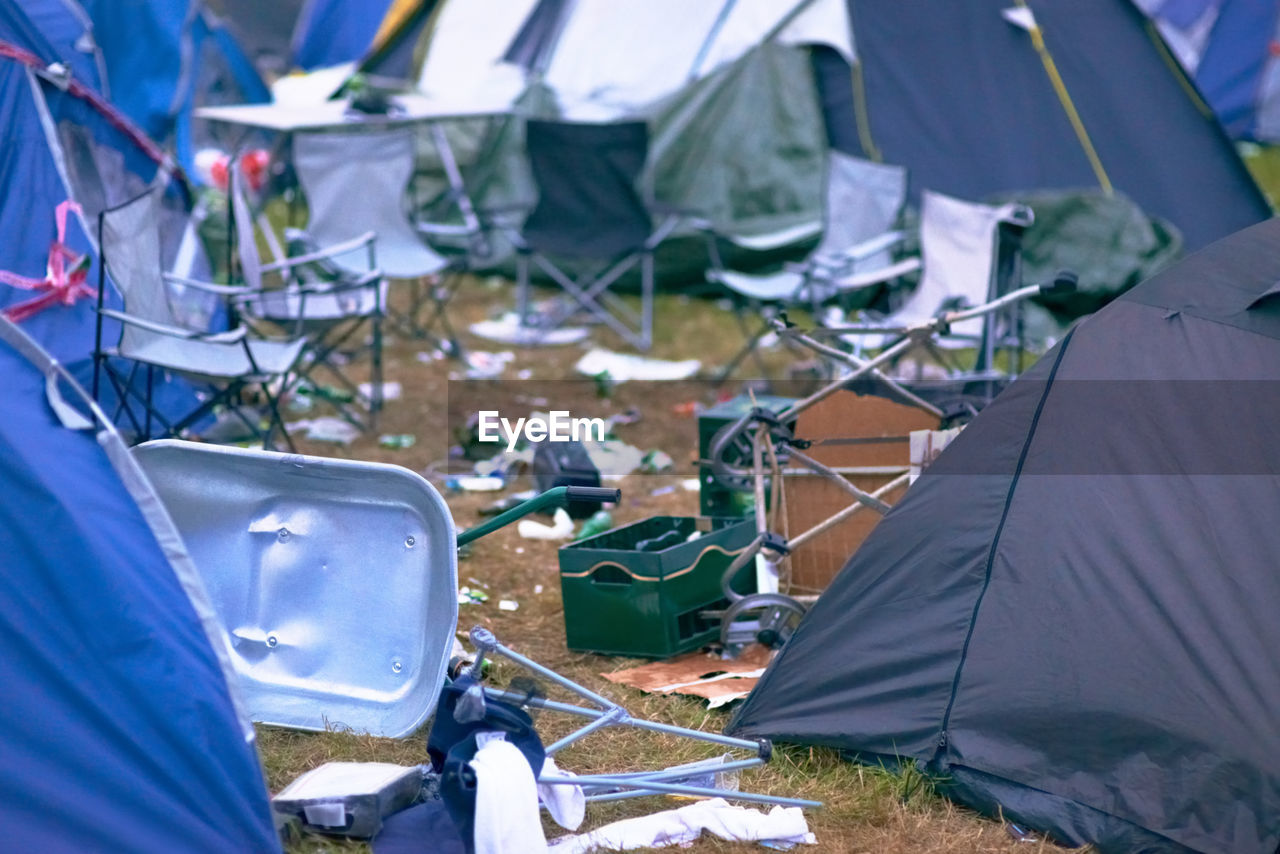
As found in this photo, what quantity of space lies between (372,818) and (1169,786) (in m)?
1.56

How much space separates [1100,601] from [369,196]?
5009mm

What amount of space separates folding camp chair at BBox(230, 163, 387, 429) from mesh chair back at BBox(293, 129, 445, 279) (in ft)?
1.01

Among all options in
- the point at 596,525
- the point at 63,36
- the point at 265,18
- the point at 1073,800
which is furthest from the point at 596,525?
the point at 265,18

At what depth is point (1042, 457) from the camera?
297 cm

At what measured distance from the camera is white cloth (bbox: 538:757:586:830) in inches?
106

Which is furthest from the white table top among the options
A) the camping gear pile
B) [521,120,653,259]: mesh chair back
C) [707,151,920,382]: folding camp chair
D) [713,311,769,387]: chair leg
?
[713,311,769,387]: chair leg

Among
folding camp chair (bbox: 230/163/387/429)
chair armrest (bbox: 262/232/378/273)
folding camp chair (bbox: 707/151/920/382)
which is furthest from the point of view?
folding camp chair (bbox: 707/151/920/382)

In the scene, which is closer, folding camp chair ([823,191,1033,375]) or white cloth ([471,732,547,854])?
white cloth ([471,732,547,854])

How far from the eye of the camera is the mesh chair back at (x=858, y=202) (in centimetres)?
711

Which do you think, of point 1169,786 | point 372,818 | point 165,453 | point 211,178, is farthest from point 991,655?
point 211,178

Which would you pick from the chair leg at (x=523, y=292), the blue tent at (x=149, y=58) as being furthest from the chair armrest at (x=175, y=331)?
the blue tent at (x=149, y=58)

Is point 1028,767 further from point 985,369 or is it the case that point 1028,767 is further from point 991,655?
point 985,369

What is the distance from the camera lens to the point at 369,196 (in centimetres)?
693

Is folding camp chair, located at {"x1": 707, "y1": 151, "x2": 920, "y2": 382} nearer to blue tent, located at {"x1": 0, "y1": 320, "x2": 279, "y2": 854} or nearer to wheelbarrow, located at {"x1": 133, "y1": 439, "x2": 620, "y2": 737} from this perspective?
wheelbarrow, located at {"x1": 133, "y1": 439, "x2": 620, "y2": 737}
